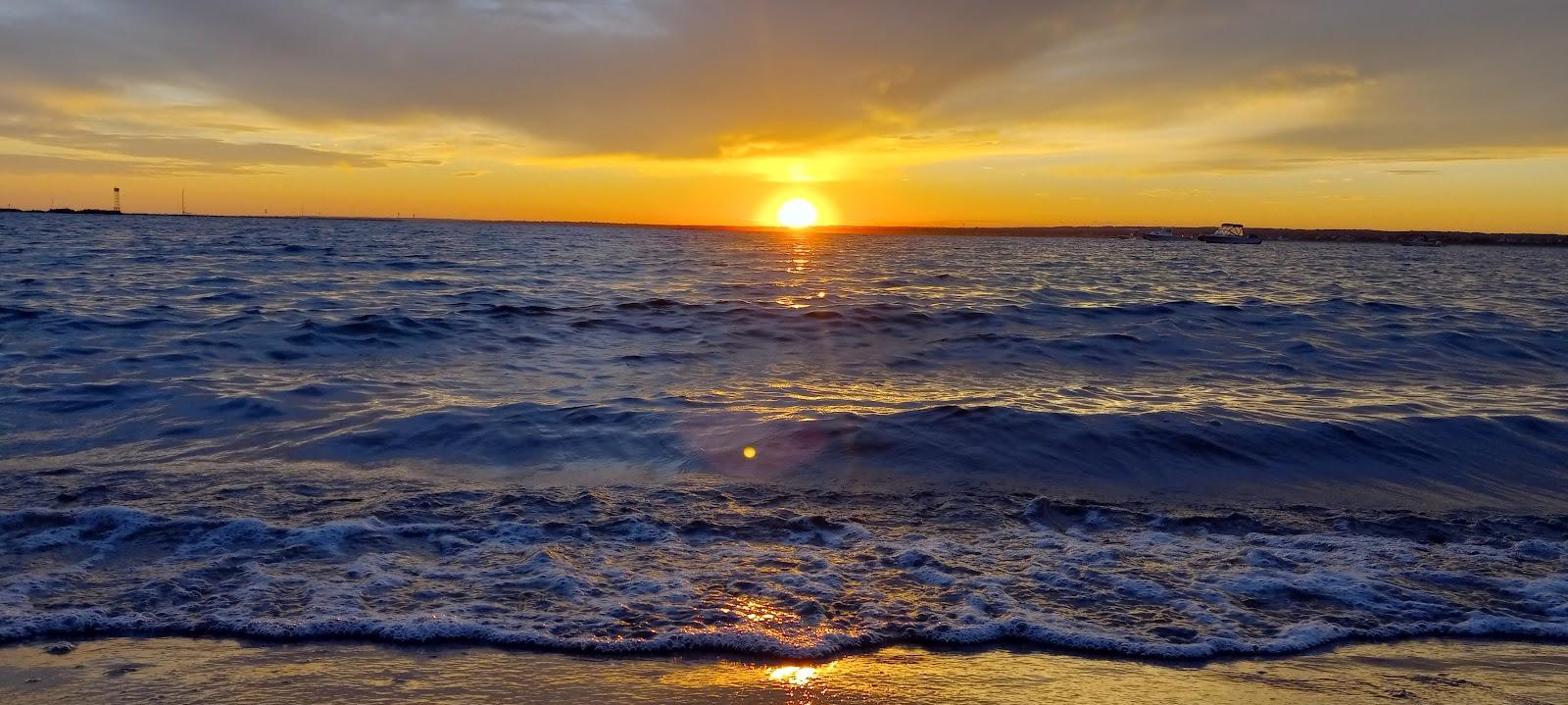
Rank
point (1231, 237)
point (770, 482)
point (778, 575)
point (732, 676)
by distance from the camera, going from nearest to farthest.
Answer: point (732, 676)
point (778, 575)
point (770, 482)
point (1231, 237)

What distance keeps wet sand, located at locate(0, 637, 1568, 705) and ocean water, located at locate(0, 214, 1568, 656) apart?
188 millimetres

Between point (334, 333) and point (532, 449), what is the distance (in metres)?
9.12

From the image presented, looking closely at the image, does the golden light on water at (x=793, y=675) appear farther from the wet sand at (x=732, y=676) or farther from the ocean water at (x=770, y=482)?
the ocean water at (x=770, y=482)

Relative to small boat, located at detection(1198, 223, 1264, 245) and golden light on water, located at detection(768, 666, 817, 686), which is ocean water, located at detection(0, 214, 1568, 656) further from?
small boat, located at detection(1198, 223, 1264, 245)

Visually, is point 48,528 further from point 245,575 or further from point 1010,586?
point 1010,586

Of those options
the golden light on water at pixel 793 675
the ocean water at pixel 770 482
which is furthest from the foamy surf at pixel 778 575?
the golden light on water at pixel 793 675

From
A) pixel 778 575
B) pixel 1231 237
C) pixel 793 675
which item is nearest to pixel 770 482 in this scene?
pixel 778 575

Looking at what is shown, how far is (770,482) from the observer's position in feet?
26.9

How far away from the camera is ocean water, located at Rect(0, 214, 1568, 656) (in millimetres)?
5125

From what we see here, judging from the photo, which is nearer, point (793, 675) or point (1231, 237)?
point (793, 675)

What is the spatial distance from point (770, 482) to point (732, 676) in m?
3.84

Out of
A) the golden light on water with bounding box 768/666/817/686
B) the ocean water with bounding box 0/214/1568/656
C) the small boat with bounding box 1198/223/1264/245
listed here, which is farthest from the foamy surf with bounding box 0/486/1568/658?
the small boat with bounding box 1198/223/1264/245

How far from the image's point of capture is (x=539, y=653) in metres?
4.57

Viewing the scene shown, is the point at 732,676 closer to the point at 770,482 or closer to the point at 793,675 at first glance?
the point at 793,675
